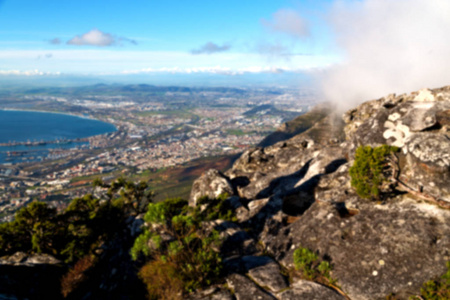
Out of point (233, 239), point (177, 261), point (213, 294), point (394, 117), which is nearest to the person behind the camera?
point (213, 294)

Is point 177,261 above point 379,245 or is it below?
below

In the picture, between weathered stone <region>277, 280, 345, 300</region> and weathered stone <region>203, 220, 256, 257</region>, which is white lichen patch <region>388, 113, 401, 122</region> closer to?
weathered stone <region>277, 280, 345, 300</region>

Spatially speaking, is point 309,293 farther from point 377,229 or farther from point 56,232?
point 56,232

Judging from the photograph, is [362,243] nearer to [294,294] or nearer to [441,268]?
[441,268]

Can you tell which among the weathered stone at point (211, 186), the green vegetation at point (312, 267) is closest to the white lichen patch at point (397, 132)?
the green vegetation at point (312, 267)

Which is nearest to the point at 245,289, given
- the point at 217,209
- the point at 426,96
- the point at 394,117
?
the point at 217,209

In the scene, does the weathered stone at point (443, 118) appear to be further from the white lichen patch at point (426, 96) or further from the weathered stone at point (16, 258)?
the weathered stone at point (16, 258)

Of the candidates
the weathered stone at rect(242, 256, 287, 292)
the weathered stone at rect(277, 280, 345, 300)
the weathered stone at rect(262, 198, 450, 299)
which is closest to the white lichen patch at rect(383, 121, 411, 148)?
the weathered stone at rect(262, 198, 450, 299)
